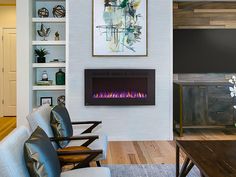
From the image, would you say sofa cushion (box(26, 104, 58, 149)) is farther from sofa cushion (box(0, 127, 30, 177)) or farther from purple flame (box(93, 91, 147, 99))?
purple flame (box(93, 91, 147, 99))

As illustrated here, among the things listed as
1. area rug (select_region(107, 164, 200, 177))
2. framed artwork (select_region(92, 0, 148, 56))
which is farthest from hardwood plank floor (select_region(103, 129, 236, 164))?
framed artwork (select_region(92, 0, 148, 56))

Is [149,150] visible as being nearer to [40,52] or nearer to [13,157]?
[40,52]

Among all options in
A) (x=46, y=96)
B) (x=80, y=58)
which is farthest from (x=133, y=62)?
(x=46, y=96)

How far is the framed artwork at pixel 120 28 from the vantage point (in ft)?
18.3

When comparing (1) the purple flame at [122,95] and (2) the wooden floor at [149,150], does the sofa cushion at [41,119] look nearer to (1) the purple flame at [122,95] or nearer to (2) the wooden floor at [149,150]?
(2) the wooden floor at [149,150]

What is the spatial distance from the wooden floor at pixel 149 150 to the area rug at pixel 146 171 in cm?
20

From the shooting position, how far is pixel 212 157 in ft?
9.25

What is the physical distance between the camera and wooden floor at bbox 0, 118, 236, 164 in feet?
14.7

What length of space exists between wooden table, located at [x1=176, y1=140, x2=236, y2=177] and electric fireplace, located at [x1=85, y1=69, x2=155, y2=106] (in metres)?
2.31

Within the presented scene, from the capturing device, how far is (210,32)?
22.0 feet

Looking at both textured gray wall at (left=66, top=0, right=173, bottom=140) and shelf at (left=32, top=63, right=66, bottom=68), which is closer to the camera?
textured gray wall at (left=66, top=0, right=173, bottom=140)

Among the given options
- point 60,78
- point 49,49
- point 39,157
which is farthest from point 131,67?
point 39,157

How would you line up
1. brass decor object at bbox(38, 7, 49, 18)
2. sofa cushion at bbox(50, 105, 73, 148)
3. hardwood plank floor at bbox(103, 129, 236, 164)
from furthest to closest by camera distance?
brass decor object at bbox(38, 7, 49, 18) → hardwood plank floor at bbox(103, 129, 236, 164) → sofa cushion at bbox(50, 105, 73, 148)

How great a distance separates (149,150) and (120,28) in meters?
2.06
